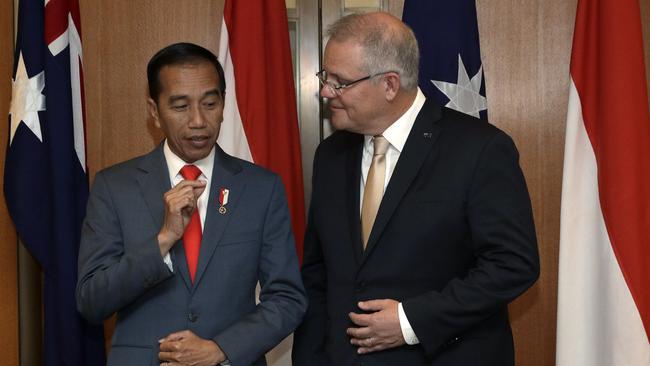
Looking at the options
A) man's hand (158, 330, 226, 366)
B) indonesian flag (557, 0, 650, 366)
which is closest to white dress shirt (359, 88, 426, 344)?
man's hand (158, 330, 226, 366)

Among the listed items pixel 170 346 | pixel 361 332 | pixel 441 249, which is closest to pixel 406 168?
pixel 441 249

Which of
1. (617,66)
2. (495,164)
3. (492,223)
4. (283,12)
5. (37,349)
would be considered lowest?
(37,349)

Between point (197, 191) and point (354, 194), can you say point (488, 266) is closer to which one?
point (354, 194)

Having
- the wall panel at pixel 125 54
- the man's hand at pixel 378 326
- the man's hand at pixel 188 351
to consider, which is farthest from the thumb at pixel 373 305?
the wall panel at pixel 125 54

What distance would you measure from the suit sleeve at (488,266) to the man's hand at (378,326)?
47 millimetres

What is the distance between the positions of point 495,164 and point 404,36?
0.49 metres

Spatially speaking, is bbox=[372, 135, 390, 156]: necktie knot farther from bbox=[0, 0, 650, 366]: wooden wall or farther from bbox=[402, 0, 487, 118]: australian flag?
bbox=[0, 0, 650, 366]: wooden wall

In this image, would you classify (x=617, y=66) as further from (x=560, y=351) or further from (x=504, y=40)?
(x=560, y=351)

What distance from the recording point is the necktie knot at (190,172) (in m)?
2.29

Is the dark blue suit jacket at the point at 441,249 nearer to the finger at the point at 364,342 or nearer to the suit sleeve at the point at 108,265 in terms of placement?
the finger at the point at 364,342

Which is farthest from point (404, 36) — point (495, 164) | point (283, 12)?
point (283, 12)

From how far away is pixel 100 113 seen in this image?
3.52 meters

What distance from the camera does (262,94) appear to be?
10.8ft

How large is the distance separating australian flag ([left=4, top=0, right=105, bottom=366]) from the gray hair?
4.66 ft
